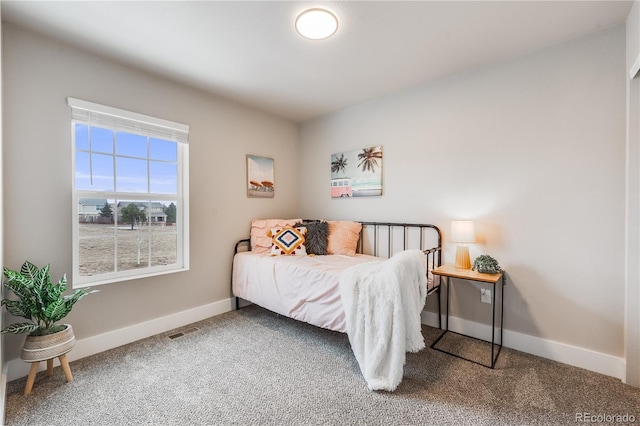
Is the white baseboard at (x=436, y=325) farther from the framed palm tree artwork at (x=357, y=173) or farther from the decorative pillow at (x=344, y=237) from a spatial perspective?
the framed palm tree artwork at (x=357, y=173)

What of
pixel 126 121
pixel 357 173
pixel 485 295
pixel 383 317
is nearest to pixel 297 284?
pixel 383 317

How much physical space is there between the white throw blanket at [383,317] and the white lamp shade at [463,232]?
0.60 metres

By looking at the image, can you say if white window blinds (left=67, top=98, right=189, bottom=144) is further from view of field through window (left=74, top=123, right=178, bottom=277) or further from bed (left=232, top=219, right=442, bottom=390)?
bed (left=232, top=219, right=442, bottom=390)

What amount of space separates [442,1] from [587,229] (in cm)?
184

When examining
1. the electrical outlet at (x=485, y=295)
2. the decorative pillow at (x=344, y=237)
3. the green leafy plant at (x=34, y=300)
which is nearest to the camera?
the green leafy plant at (x=34, y=300)

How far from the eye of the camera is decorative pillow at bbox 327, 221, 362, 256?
304cm

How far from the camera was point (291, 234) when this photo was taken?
3.03m

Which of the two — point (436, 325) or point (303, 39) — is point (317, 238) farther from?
point (303, 39)

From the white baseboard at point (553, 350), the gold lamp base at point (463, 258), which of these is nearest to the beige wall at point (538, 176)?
the white baseboard at point (553, 350)

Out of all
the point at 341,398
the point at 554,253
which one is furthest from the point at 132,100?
the point at 554,253

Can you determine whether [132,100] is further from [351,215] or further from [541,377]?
[541,377]

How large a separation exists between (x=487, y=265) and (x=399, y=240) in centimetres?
91

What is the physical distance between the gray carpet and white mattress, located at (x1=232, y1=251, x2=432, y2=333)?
0.30 meters

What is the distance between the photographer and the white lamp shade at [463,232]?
2.25 m
